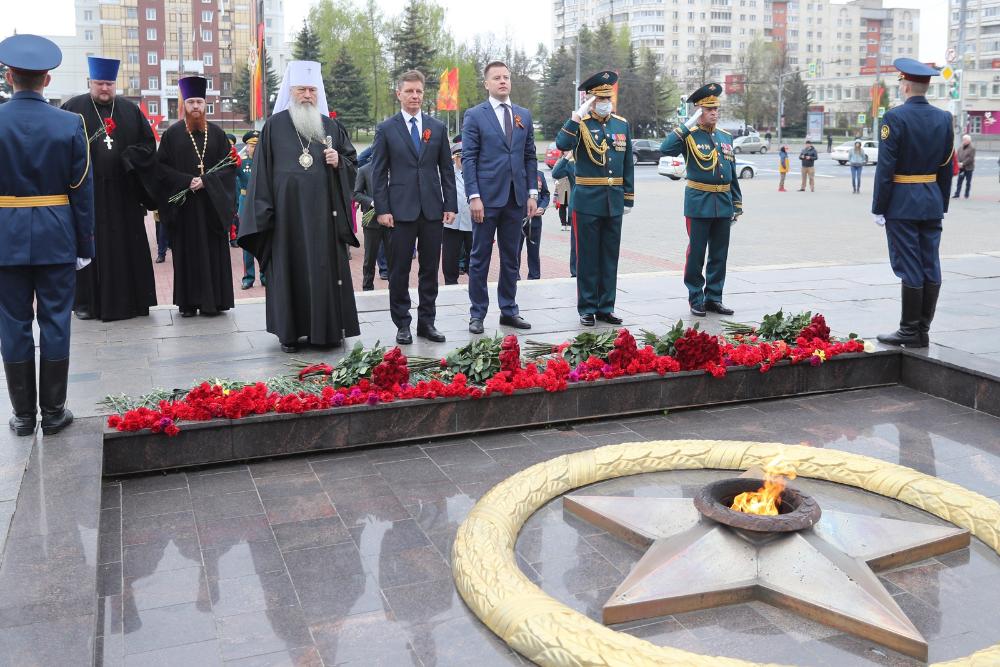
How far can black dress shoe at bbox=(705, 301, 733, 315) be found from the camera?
8.07 m

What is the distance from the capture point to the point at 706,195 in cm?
809

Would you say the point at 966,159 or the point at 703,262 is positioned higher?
the point at 966,159

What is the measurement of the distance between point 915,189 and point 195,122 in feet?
17.9

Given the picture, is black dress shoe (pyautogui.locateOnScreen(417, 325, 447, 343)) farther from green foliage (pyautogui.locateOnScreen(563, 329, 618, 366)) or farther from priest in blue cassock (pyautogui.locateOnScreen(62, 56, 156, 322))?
priest in blue cassock (pyautogui.locateOnScreen(62, 56, 156, 322))

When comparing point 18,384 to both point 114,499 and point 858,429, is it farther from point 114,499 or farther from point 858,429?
point 858,429

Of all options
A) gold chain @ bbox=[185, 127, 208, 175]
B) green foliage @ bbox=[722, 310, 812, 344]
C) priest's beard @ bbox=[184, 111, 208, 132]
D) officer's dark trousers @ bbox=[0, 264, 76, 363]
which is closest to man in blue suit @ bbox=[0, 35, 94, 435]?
officer's dark trousers @ bbox=[0, 264, 76, 363]

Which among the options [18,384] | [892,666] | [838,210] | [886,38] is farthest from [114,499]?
[886,38]

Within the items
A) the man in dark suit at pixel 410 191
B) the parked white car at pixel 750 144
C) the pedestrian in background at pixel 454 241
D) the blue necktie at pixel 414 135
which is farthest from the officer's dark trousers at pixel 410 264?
the parked white car at pixel 750 144

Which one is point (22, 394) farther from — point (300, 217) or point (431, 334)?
point (431, 334)

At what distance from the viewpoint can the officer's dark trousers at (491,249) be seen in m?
7.43

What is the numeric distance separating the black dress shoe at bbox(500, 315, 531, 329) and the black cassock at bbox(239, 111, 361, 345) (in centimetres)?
124

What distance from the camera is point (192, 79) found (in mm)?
8023

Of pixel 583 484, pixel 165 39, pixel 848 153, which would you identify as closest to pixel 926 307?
pixel 583 484

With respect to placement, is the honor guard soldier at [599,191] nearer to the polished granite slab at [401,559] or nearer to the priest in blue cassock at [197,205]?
the polished granite slab at [401,559]
